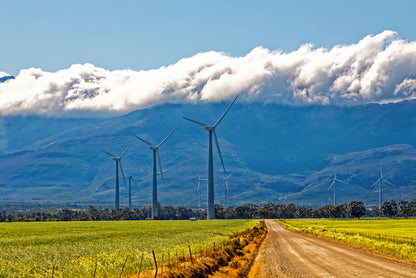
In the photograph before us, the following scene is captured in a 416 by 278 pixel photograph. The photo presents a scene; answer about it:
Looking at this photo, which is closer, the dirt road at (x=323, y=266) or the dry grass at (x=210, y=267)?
the dry grass at (x=210, y=267)

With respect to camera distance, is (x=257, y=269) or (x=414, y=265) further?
(x=414, y=265)

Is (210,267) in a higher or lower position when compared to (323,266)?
higher

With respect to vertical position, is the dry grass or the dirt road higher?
the dry grass

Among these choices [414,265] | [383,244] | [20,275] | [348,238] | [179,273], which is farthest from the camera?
[348,238]

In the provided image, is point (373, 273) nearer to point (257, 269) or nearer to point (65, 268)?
point (257, 269)

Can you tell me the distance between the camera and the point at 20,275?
31.7m

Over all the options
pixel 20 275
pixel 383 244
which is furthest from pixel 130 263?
pixel 383 244

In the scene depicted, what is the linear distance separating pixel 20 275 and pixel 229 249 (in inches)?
1027

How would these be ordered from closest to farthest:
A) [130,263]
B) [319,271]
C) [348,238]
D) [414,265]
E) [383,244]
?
[130,263]
[319,271]
[414,265]
[383,244]
[348,238]

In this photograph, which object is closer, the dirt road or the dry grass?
the dry grass

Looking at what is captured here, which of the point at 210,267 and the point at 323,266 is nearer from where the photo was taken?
the point at 210,267

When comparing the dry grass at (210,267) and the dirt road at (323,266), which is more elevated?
the dry grass at (210,267)

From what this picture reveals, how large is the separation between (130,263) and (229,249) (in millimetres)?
17250

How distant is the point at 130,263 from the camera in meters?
38.7
